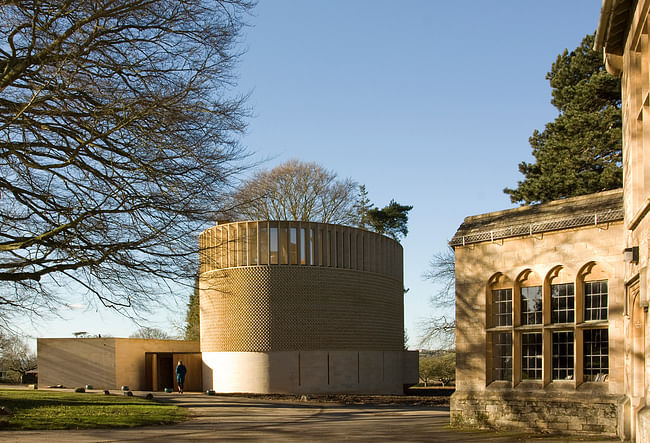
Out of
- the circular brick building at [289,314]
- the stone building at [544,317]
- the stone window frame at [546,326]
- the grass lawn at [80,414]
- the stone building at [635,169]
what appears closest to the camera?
the stone building at [635,169]

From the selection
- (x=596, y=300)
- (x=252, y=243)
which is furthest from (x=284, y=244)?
(x=596, y=300)

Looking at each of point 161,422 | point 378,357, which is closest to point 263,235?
point 378,357

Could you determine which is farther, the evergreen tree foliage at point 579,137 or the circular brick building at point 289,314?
the evergreen tree foliage at point 579,137

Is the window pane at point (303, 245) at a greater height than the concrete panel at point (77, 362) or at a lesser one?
greater

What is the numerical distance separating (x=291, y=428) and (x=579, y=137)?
22858 mm

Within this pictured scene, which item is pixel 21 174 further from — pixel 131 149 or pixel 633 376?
pixel 633 376

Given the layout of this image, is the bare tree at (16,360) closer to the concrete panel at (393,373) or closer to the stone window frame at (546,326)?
the concrete panel at (393,373)

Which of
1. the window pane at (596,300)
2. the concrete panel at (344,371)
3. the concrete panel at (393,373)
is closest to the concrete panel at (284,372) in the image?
the concrete panel at (344,371)

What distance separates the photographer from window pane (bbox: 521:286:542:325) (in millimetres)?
14711

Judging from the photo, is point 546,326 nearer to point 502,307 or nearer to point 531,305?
point 531,305

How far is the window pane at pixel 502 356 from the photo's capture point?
1508 centimetres

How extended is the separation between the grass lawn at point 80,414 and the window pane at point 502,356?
7806 mm

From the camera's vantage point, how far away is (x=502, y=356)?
50.0 ft

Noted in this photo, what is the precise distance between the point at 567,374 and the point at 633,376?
2.36 metres
